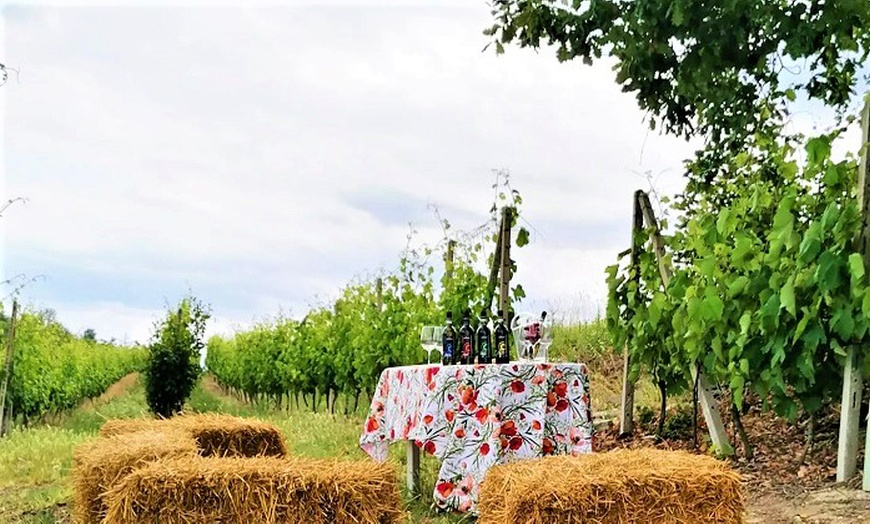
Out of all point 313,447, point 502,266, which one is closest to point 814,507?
point 502,266

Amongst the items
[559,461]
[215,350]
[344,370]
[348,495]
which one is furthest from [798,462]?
[215,350]

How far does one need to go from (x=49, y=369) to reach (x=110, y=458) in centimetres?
951

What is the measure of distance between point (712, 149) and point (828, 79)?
0.91 metres

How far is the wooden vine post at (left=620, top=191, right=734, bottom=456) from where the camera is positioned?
17.3ft

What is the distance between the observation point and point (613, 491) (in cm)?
256

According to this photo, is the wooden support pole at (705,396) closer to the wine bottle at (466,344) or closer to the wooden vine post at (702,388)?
the wooden vine post at (702,388)

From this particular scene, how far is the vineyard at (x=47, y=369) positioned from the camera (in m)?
10.2

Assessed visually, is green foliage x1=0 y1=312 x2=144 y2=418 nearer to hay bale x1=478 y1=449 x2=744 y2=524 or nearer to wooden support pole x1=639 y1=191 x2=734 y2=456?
wooden support pole x1=639 y1=191 x2=734 y2=456

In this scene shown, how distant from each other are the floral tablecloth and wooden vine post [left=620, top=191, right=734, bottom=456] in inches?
65.9

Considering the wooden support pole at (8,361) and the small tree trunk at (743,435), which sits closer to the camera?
the small tree trunk at (743,435)

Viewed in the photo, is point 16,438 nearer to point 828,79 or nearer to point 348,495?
point 348,495

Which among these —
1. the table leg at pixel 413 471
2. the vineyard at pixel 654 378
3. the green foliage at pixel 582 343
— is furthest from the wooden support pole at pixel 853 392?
the green foliage at pixel 582 343

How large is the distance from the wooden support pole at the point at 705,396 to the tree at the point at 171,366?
21.1 ft

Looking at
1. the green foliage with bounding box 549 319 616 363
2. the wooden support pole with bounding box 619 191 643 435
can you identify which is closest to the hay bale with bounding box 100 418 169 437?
the wooden support pole with bounding box 619 191 643 435
